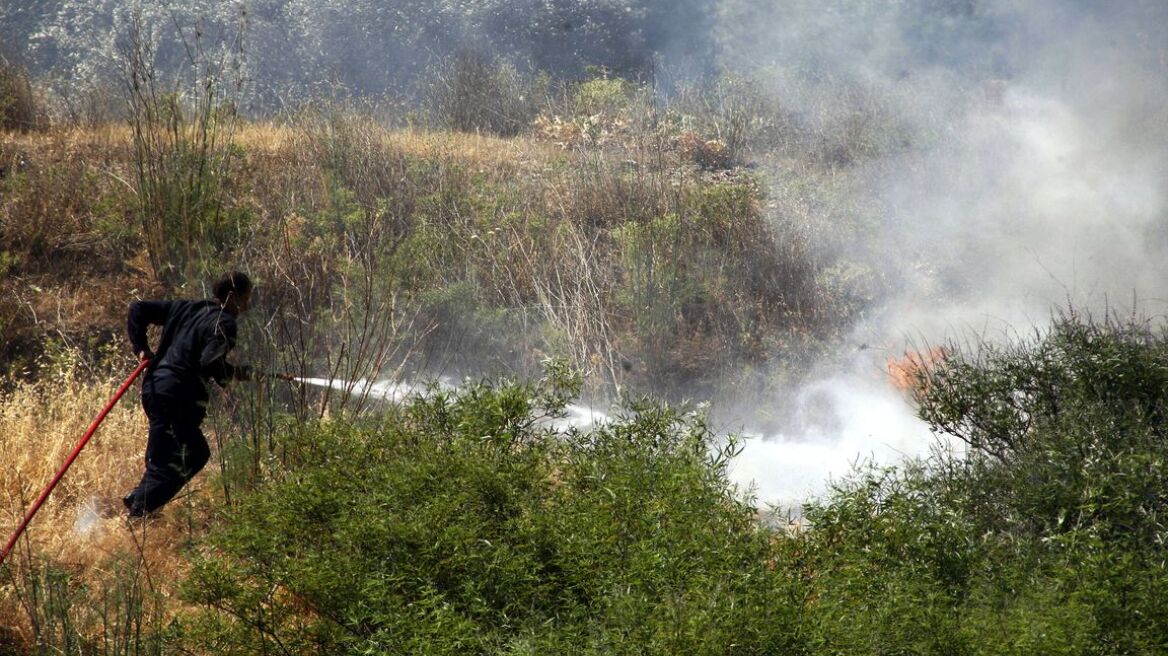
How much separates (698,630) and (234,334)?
3.37m

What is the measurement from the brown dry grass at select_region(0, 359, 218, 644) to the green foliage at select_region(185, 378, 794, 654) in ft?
3.25

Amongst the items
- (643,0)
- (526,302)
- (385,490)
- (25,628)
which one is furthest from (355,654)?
(643,0)

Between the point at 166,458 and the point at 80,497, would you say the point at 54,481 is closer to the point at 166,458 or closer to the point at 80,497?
the point at 166,458

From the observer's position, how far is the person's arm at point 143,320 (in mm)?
6125

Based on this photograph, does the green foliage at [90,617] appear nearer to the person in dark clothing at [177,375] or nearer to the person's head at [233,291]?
the person in dark clothing at [177,375]

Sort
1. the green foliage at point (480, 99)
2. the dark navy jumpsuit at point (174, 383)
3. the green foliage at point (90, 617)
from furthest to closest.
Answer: the green foliage at point (480, 99) < the dark navy jumpsuit at point (174, 383) < the green foliage at point (90, 617)

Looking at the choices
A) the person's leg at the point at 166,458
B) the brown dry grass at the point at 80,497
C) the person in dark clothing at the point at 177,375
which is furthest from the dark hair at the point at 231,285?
the brown dry grass at the point at 80,497

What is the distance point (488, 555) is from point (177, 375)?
8.91 feet

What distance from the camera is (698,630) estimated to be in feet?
11.7

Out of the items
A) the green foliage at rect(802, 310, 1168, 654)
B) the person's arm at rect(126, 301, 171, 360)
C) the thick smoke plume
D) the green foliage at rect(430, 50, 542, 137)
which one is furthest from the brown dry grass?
the green foliage at rect(430, 50, 542, 137)

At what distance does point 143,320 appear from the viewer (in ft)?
20.3

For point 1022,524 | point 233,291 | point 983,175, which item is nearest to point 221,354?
point 233,291

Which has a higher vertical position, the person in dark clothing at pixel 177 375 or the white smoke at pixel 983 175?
the white smoke at pixel 983 175

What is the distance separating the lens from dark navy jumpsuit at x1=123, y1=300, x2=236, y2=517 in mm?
6039
